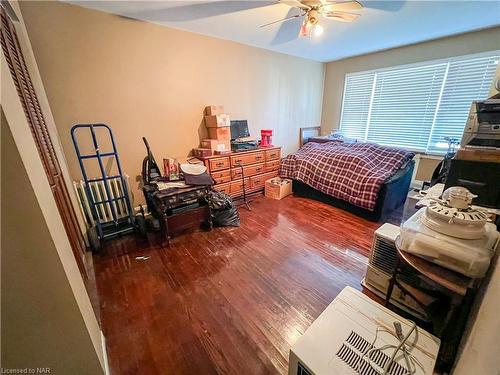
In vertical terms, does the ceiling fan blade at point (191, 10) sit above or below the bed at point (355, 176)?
above

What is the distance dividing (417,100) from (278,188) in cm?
286

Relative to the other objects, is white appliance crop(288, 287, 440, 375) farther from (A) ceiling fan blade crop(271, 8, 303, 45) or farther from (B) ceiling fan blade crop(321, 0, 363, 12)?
(A) ceiling fan blade crop(271, 8, 303, 45)

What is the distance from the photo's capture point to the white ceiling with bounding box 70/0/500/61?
2.08 meters

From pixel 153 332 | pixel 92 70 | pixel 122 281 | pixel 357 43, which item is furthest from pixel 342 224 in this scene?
pixel 92 70

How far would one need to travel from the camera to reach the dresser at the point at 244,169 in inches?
115

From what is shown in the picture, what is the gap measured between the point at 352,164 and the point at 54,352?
3.23 metres

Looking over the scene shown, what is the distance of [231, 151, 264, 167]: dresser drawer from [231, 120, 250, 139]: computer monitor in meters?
0.40

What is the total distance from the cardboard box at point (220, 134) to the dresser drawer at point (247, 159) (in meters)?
0.29

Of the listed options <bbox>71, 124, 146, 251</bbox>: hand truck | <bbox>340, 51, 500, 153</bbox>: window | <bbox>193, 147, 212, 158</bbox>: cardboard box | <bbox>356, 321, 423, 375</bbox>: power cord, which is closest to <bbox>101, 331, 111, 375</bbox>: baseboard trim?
<bbox>71, 124, 146, 251</bbox>: hand truck

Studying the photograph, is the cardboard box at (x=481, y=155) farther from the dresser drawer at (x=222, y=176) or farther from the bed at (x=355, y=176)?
the dresser drawer at (x=222, y=176)

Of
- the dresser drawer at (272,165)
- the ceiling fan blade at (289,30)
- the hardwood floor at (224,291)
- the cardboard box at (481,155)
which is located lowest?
the hardwood floor at (224,291)

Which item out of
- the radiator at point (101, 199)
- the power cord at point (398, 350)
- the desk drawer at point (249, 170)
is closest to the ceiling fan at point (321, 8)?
the desk drawer at point (249, 170)

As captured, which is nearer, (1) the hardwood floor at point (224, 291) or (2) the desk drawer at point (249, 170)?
(1) the hardwood floor at point (224, 291)

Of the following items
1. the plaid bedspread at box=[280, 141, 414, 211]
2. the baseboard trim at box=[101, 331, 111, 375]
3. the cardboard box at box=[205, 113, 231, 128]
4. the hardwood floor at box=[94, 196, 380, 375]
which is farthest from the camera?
the cardboard box at box=[205, 113, 231, 128]
